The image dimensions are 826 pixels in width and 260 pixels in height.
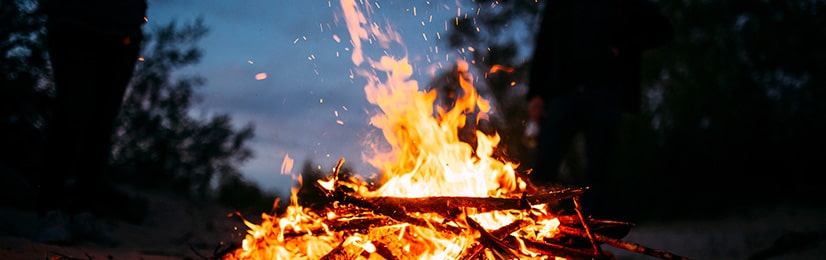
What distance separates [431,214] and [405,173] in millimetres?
585

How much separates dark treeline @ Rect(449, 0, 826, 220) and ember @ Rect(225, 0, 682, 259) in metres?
4.63

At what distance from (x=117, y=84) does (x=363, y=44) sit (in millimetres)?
1894

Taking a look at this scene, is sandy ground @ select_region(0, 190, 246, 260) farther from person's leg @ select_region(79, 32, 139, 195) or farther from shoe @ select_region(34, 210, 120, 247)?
person's leg @ select_region(79, 32, 139, 195)

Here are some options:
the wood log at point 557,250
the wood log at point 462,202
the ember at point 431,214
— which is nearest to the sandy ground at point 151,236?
the ember at point 431,214

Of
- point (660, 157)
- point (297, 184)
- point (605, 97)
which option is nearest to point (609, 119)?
point (605, 97)

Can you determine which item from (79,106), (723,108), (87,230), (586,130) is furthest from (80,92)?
(723,108)

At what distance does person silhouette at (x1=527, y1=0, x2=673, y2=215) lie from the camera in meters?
4.36


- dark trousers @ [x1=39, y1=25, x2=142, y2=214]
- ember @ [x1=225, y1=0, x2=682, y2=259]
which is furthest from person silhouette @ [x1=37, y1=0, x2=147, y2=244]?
ember @ [x1=225, y1=0, x2=682, y2=259]

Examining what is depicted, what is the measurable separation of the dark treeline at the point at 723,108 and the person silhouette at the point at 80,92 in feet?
15.2

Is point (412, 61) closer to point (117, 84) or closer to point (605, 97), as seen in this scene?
point (605, 97)

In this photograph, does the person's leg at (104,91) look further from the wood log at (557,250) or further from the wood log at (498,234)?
the wood log at (557,250)

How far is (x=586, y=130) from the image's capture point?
4453 millimetres

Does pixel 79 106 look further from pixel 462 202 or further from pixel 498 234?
pixel 498 234

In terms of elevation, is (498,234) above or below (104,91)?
below
